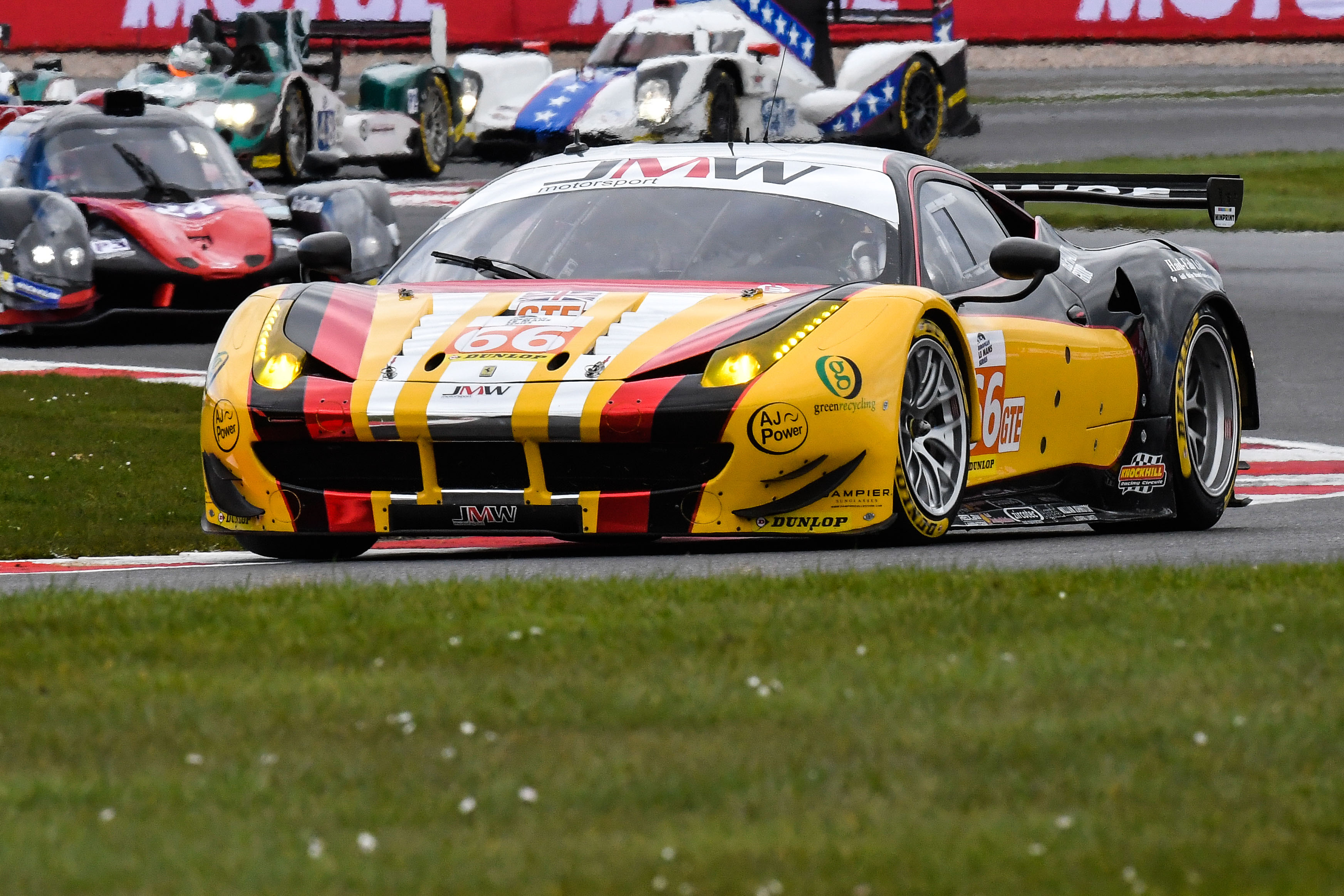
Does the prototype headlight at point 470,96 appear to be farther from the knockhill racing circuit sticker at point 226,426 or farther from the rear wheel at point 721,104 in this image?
the knockhill racing circuit sticker at point 226,426

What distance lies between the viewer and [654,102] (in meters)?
23.4

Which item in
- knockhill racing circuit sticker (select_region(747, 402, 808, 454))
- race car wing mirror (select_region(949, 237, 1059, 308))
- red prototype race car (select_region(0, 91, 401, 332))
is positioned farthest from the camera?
red prototype race car (select_region(0, 91, 401, 332))

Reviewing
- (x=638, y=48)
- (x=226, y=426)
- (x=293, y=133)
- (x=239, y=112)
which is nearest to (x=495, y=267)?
(x=226, y=426)

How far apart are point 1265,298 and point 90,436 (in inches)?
361

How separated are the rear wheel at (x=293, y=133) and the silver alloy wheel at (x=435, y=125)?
1.89m

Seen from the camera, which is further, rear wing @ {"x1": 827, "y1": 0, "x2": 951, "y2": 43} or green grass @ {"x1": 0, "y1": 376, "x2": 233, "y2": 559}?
rear wing @ {"x1": 827, "y1": 0, "x2": 951, "y2": 43}

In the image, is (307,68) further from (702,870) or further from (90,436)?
(702,870)

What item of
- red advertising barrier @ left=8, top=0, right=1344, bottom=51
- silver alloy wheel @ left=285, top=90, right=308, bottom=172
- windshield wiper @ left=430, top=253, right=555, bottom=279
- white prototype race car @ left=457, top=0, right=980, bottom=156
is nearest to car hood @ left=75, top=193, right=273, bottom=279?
windshield wiper @ left=430, top=253, right=555, bottom=279

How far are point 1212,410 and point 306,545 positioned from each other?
3.58 metres

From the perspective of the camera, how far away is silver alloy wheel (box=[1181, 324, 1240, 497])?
878 cm

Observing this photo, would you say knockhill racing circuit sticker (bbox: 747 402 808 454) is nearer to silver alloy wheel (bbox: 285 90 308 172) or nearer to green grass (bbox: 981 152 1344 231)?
green grass (bbox: 981 152 1344 231)

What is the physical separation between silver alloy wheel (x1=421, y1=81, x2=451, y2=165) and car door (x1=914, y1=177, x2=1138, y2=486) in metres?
16.9

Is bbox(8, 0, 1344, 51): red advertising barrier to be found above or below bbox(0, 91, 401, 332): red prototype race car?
below

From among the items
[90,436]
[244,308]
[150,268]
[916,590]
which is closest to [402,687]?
[916,590]
